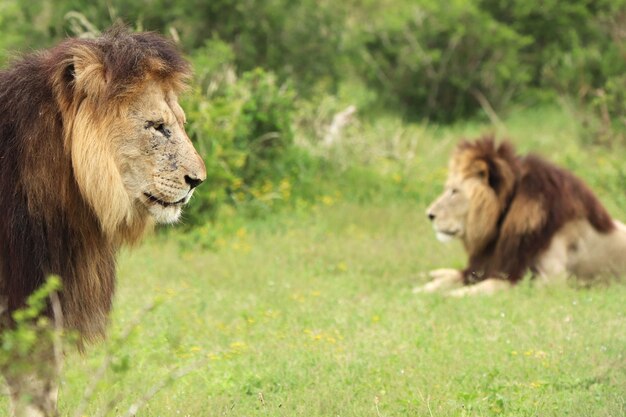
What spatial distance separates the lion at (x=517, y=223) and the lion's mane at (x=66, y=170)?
392 cm

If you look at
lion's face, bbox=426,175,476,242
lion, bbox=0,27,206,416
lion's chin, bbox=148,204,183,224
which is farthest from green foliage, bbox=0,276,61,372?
lion's face, bbox=426,175,476,242

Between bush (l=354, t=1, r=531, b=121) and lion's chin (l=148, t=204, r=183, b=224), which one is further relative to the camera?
bush (l=354, t=1, r=531, b=121)

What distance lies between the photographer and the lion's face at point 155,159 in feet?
13.7

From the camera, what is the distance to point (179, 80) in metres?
4.38

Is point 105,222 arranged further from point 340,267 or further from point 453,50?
point 453,50

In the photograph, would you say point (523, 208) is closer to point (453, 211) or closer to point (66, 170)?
point (453, 211)

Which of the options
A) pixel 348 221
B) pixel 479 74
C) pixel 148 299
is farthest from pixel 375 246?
pixel 479 74

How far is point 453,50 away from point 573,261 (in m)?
8.01

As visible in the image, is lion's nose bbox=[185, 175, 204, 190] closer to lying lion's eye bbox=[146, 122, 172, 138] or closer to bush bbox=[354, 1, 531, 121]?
lying lion's eye bbox=[146, 122, 172, 138]

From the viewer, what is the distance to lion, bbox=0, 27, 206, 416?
13.1 ft

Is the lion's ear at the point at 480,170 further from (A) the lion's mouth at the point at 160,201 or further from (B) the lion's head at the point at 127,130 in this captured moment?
(A) the lion's mouth at the point at 160,201

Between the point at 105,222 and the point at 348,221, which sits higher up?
the point at 105,222

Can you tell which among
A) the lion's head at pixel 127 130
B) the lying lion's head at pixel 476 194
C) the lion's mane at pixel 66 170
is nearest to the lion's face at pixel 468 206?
the lying lion's head at pixel 476 194

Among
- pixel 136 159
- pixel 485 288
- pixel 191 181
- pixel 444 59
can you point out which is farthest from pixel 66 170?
pixel 444 59
